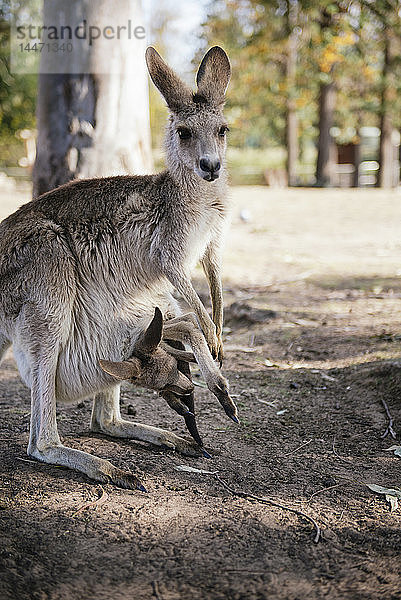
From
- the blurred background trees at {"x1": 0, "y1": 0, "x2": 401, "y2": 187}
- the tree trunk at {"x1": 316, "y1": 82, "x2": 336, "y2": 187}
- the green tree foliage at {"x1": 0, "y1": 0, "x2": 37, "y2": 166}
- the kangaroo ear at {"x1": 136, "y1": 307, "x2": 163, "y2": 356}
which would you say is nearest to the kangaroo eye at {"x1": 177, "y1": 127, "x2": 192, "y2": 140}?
the kangaroo ear at {"x1": 136, "y1": 307, "x2": 163, "y2": 356}

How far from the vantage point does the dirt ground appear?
2.11 metres

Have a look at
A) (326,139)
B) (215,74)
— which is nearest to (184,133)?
(215,74)

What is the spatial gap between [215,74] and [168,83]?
25 cm

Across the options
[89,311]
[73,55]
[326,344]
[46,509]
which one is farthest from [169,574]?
[73,55]

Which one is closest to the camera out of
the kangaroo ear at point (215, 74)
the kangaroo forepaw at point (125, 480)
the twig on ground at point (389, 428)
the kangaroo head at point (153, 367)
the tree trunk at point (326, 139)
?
the kangaroo forepaw at point (125, 480)

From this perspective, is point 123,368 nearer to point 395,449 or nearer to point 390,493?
point 390,493

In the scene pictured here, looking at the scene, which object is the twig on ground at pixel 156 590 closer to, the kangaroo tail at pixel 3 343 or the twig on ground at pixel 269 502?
the twig on ground at pixel 269 502

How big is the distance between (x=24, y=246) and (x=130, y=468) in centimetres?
110

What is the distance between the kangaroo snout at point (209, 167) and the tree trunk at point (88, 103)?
215 cm

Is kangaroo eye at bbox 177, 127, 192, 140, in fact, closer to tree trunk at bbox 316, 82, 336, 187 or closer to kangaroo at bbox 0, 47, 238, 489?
kangaroo at bbox 0, 47, 238, 489

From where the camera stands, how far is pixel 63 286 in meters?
2.98

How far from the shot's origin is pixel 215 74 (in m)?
3.19

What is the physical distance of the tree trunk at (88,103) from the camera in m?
4.89

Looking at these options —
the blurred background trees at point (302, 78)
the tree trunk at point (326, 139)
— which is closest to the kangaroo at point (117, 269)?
the blurred background trees at point (302, 78)
